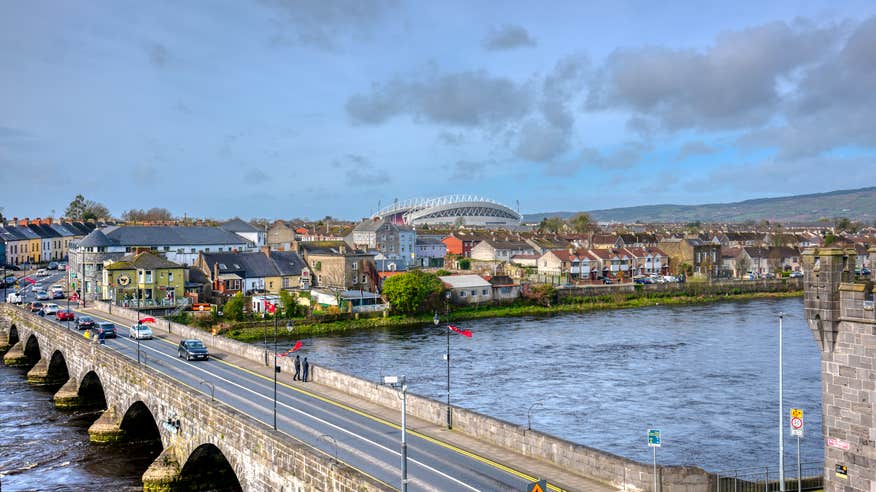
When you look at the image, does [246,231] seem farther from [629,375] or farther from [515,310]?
[629,375]

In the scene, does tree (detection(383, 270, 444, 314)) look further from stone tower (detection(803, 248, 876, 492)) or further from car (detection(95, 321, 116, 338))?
stone tower (detection(803, 248, 876, 492))

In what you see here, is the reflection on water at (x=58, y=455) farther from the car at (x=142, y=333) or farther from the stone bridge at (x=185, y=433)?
the car at (x=142, y=333)

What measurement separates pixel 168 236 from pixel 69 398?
52515 millimetres

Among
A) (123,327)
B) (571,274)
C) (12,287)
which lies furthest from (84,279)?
(571,274)

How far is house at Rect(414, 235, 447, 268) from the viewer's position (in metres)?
118

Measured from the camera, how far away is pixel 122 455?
3200 cm

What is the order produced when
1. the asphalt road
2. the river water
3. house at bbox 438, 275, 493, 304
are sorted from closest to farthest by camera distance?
the asphalt road → the river water → house at bbox 438, 275, 493, 304

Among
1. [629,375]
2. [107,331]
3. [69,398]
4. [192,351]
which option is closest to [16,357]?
[107,331]

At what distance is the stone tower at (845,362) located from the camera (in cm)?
1466

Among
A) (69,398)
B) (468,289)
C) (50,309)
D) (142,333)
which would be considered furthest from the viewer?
(468,289)

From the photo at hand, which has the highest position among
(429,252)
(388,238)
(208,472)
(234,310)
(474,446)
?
(388,238)

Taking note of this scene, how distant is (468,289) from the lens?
83.4 metres

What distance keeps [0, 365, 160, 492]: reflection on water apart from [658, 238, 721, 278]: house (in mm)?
94604

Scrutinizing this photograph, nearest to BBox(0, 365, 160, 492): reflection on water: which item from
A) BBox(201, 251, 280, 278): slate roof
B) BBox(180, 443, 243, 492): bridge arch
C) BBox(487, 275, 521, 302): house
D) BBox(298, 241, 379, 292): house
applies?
BBox(180, 443, 243, 492): bridge arch
